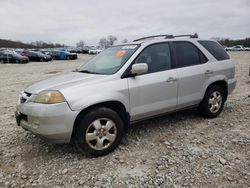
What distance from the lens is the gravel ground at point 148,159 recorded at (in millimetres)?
2850

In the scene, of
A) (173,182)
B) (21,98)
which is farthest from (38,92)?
Answer: (173,182)

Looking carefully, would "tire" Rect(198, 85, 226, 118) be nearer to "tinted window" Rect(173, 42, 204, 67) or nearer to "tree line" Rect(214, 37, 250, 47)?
"tinted window" Rect(173, 42, 204, 67)

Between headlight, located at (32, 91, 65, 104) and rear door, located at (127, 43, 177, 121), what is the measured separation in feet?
3.47

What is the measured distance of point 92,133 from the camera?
330 centimetres

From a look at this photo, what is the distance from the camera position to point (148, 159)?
333 cm

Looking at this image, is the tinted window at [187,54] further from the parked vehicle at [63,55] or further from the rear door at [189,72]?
the parked vehicle at [63,55]

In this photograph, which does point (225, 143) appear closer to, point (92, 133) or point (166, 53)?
point (166, 53)

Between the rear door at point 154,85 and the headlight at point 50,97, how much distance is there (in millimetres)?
1057

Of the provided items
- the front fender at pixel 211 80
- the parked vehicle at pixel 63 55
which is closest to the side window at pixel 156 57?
the front fender at pixel 211 80

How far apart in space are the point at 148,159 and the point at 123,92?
3.40 feet

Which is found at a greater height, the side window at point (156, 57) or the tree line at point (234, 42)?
the tree line at point (234, 42)

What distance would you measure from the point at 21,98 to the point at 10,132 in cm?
125

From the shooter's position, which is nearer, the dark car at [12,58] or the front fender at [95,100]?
the front fender at [95,100]

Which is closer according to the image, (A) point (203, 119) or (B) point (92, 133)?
(B) point (92, 133)
